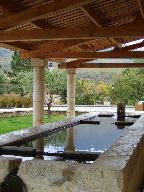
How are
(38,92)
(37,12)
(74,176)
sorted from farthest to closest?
(38,92) → (37,12) → (74,176)

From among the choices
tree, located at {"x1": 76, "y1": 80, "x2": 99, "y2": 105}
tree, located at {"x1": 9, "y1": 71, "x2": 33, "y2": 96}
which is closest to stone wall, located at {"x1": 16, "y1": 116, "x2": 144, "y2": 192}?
tree, located at {"x1": 9, "y1": 71, "x2": 33, "y2": 96}

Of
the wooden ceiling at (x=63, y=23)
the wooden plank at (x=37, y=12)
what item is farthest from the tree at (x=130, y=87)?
the wooden plank at (x=37, y=12)

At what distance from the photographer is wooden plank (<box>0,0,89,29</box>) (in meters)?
5.80

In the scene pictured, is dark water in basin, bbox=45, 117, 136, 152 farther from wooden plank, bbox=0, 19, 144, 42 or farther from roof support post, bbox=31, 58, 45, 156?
roof support post, bbox=31, 58, 45, 156

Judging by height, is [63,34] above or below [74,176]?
above

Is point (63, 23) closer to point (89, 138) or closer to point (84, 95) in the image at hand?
point (89, 138)

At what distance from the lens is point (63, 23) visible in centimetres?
834

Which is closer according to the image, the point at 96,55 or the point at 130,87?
the point at 96,55

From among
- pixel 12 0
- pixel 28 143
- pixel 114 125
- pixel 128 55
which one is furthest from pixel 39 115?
pixel 28 143

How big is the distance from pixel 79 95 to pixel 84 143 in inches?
820

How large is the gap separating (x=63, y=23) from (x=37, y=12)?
2.49m

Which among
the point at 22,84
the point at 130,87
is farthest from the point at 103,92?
the point at 22,84

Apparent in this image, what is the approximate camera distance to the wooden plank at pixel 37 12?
5.80m

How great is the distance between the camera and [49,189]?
2.45 metres
